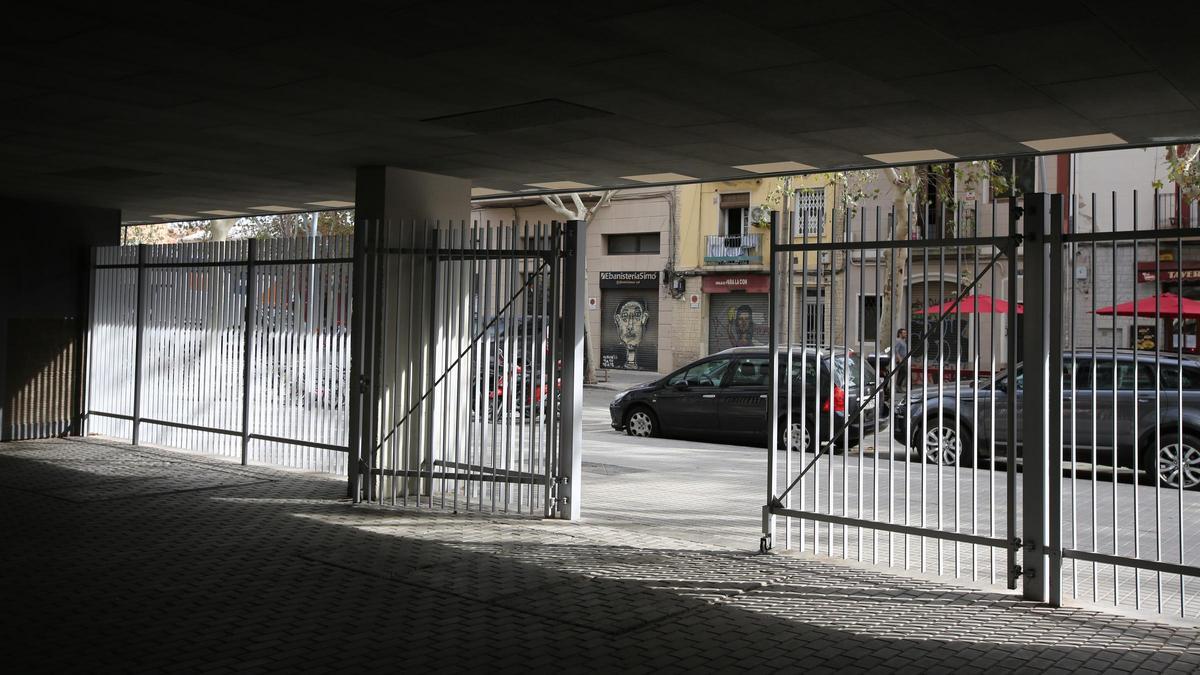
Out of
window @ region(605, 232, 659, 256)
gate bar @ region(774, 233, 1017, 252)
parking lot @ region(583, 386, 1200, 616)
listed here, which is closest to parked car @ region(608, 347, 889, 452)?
parking lot @ region(583, 386, 1200, 616)

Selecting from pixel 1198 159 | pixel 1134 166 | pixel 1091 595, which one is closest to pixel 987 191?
pixel 1134 166

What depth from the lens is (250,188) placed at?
42.3ft

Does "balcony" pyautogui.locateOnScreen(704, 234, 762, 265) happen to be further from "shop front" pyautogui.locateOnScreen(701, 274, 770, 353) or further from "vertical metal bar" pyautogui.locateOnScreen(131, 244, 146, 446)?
"vertical metal bar" pyautogui.locateOnScreen(131, 244, 146, 446)

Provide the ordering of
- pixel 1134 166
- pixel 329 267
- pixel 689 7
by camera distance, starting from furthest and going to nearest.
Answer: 1. pixel 1134 166
2. pixel 329 267
3. pixel 689 7

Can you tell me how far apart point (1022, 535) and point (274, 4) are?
Result: 5.54 meters

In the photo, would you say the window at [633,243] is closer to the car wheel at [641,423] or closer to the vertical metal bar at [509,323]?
the car wheel at [641,423]

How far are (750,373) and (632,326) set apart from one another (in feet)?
68.1

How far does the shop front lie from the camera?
33.9 meters

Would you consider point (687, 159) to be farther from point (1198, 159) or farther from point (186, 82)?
point (1198, 159)

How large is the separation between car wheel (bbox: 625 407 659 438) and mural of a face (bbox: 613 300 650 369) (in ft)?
62.7

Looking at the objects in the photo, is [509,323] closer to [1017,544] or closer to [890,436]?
[890,436]

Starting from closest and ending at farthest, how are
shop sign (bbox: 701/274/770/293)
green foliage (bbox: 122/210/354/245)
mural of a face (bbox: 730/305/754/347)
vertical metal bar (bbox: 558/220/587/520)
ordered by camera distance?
vertical metal bar (bbox: 558/220/587/520) → shop sign (bbox: 701/274/770/293) → mural of a face (bbox: 730/305/754/347) → green foliage (bbox: 122/210/354/245)

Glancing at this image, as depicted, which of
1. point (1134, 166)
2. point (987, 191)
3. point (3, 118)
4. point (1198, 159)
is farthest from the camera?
point (987, 191)

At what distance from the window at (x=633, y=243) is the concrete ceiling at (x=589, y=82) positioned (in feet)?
85.3
